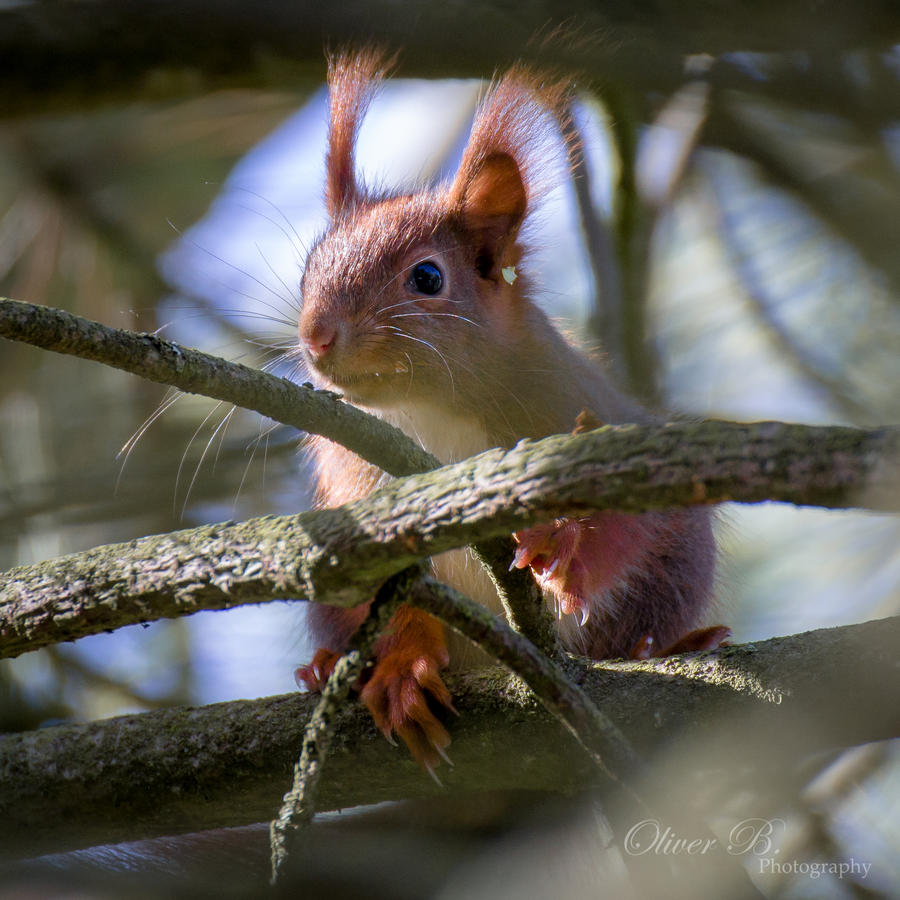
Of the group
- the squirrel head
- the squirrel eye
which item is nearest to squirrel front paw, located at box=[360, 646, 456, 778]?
the squirrel head

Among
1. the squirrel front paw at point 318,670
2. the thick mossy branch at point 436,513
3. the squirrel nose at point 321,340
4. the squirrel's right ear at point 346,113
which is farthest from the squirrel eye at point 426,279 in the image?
the thick mossy branch at point 436,513

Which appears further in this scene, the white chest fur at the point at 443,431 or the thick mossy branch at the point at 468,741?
the white chest fur at the point at 443,431

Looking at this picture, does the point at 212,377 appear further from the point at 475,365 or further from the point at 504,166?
the point at 504,166

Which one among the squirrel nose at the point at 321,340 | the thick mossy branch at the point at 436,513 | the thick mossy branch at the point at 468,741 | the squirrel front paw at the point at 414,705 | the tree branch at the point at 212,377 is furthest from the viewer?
the squirrel nose at the point at 321,340

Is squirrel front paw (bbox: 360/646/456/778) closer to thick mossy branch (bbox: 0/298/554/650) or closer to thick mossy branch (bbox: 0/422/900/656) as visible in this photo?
thick mossy branch (bbox: 0/298/554/650)

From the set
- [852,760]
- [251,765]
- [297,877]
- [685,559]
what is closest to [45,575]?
Answer: [251,765]

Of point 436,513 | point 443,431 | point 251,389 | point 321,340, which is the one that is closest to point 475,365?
point 443,431

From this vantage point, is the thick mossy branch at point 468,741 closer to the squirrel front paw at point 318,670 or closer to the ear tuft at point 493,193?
the squirrel front paw at point 318,670
